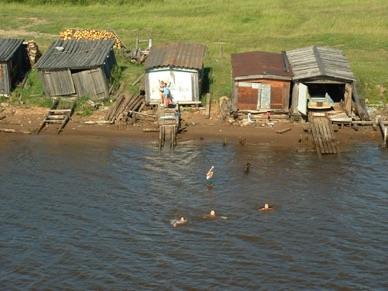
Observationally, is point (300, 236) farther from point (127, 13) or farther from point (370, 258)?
point (127, 13)

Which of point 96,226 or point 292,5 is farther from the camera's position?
point 292,5

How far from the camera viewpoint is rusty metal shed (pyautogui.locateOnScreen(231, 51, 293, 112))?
3291 centimetres

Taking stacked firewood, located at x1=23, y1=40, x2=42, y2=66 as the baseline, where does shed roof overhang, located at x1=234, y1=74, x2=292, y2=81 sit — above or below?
below

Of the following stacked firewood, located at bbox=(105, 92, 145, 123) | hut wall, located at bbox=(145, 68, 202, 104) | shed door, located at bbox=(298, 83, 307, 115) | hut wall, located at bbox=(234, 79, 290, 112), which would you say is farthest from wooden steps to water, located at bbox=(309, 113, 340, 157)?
stacked firewood, located at bbox=(105, 92, 145, 123)

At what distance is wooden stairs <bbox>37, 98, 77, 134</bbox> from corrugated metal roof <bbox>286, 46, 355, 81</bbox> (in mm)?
11493

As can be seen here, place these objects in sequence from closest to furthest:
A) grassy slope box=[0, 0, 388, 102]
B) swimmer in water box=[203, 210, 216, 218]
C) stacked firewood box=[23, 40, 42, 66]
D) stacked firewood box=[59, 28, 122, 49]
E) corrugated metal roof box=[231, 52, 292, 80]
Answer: swimmer in water box=[203, 210, 216, 218]
corrugated metal roof box=[231, 52, 292, 80]
stacked firewood box=[23, 40, 42, 66]
grassy slope box=[0, 0, 388, 102]
stacked firewood box=[59, 28, 122, 49]

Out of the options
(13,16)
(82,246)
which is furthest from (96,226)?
(13,16)

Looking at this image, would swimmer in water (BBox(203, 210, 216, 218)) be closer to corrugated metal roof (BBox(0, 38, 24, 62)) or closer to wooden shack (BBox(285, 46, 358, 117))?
wooden shack (BBox(285, 46, 358, 117))

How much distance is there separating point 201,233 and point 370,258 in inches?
226

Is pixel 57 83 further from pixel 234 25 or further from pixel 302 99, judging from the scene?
pixel 234 25

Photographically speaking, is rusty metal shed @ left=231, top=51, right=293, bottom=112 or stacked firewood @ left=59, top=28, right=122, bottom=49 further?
stacked firewood @ left=59, top=28, right=122, bottom=49

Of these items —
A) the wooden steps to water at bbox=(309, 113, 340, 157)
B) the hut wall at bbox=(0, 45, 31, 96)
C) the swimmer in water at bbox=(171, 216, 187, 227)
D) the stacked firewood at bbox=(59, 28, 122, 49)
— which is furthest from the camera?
the stacked firewood at bbox=(59, 28, 122, 49)

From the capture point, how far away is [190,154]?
30844mm

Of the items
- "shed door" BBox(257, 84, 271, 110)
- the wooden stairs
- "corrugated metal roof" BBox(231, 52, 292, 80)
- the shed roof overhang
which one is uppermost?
"corrugated metal roof" BBox(231, 52, 292, 80)
